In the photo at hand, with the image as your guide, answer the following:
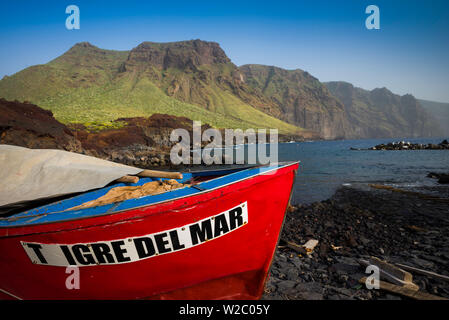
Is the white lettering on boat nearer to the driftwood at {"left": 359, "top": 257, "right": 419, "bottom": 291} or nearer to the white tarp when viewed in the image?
the white tarp

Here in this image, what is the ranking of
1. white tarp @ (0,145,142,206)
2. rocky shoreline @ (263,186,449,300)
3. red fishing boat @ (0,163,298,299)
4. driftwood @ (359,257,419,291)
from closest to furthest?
red fishing boat @ (0,163,298,299) < white tarp @ (0,145,142,206) < driftwood @ (359,257,419,291) < rocky shoreline @ (263,186,449,300)

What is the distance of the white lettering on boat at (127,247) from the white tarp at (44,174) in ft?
4.18

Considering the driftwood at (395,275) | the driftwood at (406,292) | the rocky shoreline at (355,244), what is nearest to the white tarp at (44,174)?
the rocky shoreline at (355,244)

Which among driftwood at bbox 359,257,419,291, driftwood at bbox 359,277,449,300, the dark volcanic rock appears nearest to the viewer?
driftwood at bbox 359,277,449,300

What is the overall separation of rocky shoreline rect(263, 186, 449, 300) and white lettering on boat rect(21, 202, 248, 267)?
A: 2618 millimetres

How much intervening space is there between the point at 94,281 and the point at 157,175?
8.67ft

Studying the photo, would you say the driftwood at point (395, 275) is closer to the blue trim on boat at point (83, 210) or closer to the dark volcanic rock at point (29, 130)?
the blue trim on boat at point (83, 210)

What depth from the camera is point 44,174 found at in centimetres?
497

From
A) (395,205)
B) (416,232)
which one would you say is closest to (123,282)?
(416,232)

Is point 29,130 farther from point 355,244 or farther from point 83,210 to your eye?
point 355,244

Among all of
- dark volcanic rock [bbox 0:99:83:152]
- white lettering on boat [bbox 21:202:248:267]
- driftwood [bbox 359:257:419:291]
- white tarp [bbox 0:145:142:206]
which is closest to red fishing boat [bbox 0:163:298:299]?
white lettering on boat [bbox 21:202:248:267]

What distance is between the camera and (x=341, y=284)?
5.59 metres

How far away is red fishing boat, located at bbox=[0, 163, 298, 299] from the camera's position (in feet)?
11.8

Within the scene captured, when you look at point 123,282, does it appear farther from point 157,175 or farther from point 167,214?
point 157,175
